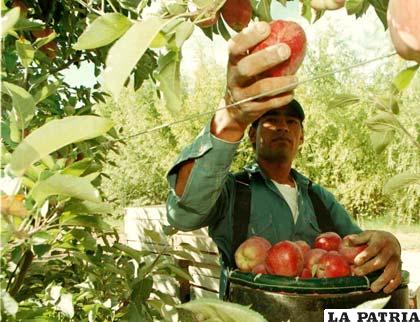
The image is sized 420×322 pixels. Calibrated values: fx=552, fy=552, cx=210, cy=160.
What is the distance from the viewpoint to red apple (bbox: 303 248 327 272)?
3.71ft

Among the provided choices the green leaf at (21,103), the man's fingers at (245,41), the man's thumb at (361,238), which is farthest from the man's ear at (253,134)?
the green leaf at (21,103)

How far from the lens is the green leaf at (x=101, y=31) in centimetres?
45

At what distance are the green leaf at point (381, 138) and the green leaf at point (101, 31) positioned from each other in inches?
16.9

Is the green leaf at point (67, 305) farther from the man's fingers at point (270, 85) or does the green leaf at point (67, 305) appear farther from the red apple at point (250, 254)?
the man's fingers at point (270, 85)

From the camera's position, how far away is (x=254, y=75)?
1.98 feet

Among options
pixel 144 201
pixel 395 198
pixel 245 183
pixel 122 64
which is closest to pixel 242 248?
pixel 245 183

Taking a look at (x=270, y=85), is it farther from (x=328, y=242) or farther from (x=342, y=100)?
(x=328, y=242)

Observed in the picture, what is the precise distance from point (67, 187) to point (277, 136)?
116cm

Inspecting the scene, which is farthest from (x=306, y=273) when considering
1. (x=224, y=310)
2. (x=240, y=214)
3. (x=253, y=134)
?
(x=224, y=310)

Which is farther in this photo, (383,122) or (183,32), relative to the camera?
(383,122)

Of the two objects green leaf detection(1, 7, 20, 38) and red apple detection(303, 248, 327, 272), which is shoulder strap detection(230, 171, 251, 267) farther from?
green leaf detection(1, 7, 20, 38)

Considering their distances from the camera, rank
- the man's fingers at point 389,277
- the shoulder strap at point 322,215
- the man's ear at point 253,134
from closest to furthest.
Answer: the man's fingers at point 389,277 < the shoulder strap at point 322,215 < the man's ear at point 253,134

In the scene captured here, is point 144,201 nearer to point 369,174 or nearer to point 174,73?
point 369,174

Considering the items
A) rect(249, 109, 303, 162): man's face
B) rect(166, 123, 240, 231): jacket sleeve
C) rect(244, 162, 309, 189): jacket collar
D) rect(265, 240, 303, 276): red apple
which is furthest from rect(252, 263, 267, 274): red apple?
rect(249, 109, 303, 162): man's face
